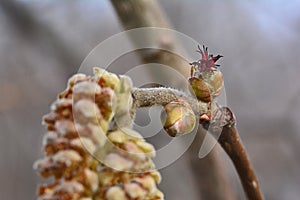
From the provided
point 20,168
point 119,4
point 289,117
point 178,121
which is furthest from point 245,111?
point 178,121

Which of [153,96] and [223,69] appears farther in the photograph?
[223,69]

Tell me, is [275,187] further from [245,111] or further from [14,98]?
[14,98]

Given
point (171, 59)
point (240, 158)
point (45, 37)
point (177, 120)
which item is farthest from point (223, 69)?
point (177, 120)

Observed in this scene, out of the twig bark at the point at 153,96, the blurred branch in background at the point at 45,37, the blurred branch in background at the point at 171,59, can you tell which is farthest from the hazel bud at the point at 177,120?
the blurred branch in background at the point at 45,37

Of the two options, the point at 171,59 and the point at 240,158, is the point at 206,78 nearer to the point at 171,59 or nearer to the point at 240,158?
the point at 240,158

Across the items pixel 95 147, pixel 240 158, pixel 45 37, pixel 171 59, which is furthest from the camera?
pixel 45 37

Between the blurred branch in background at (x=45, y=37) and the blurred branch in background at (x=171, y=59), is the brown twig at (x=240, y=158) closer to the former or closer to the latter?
the blurred branch in background at (x=171, y=59)

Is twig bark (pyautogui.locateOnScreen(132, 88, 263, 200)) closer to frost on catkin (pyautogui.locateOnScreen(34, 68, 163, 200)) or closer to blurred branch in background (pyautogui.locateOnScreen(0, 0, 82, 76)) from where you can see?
frost on catkin (pyautogui.locateOnScreen(34, 68, 163, 200))
